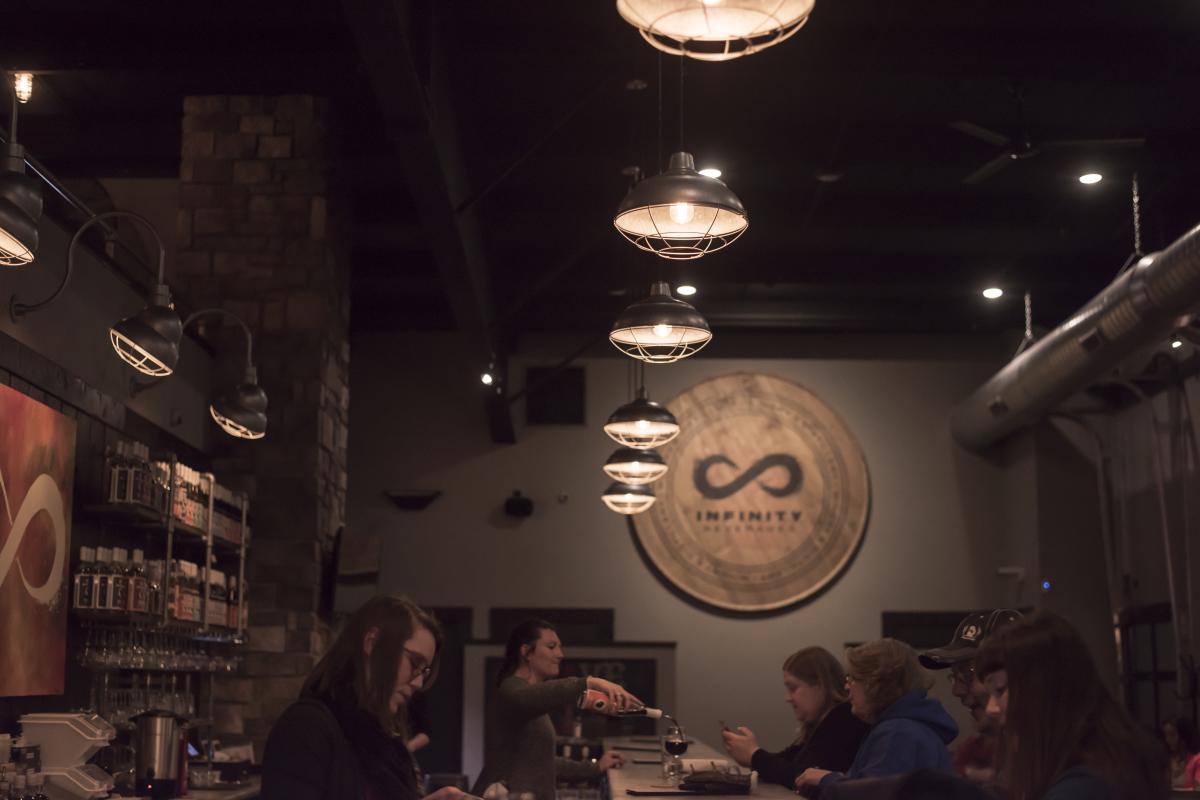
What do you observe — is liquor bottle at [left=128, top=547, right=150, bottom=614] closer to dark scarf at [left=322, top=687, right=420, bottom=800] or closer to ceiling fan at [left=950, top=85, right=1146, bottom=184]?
dark scarf at [left=322, top=687, right=420, bottom=800]

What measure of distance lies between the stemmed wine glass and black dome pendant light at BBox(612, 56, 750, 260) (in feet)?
5.49

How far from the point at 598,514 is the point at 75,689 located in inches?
273

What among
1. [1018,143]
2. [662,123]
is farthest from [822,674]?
[662,123]

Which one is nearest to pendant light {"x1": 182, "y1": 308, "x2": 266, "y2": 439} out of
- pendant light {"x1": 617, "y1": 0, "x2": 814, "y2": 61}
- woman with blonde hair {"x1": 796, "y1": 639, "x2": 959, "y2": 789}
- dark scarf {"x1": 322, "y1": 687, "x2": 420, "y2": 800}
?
woman with blonde hair {"x1": 796, "y1": 639, "x2": 959, "y2": 789}

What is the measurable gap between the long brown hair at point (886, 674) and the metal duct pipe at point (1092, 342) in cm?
407

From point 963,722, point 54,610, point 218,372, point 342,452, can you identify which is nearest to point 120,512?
point 54,610

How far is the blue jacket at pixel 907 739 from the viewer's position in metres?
3.98

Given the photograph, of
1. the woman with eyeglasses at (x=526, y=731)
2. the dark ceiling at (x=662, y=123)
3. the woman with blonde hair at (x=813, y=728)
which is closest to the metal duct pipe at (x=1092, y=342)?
the dark ceiling at (x=662, y=123)

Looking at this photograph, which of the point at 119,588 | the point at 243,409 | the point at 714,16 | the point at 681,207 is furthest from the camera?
the point at 243,409

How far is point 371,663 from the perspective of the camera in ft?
9.50

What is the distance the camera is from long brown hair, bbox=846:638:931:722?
423 cm

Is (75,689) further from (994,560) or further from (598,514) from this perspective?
(994,560)

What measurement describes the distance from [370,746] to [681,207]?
2.56 m

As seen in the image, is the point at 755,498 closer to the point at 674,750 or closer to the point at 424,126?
the point at 424,126
